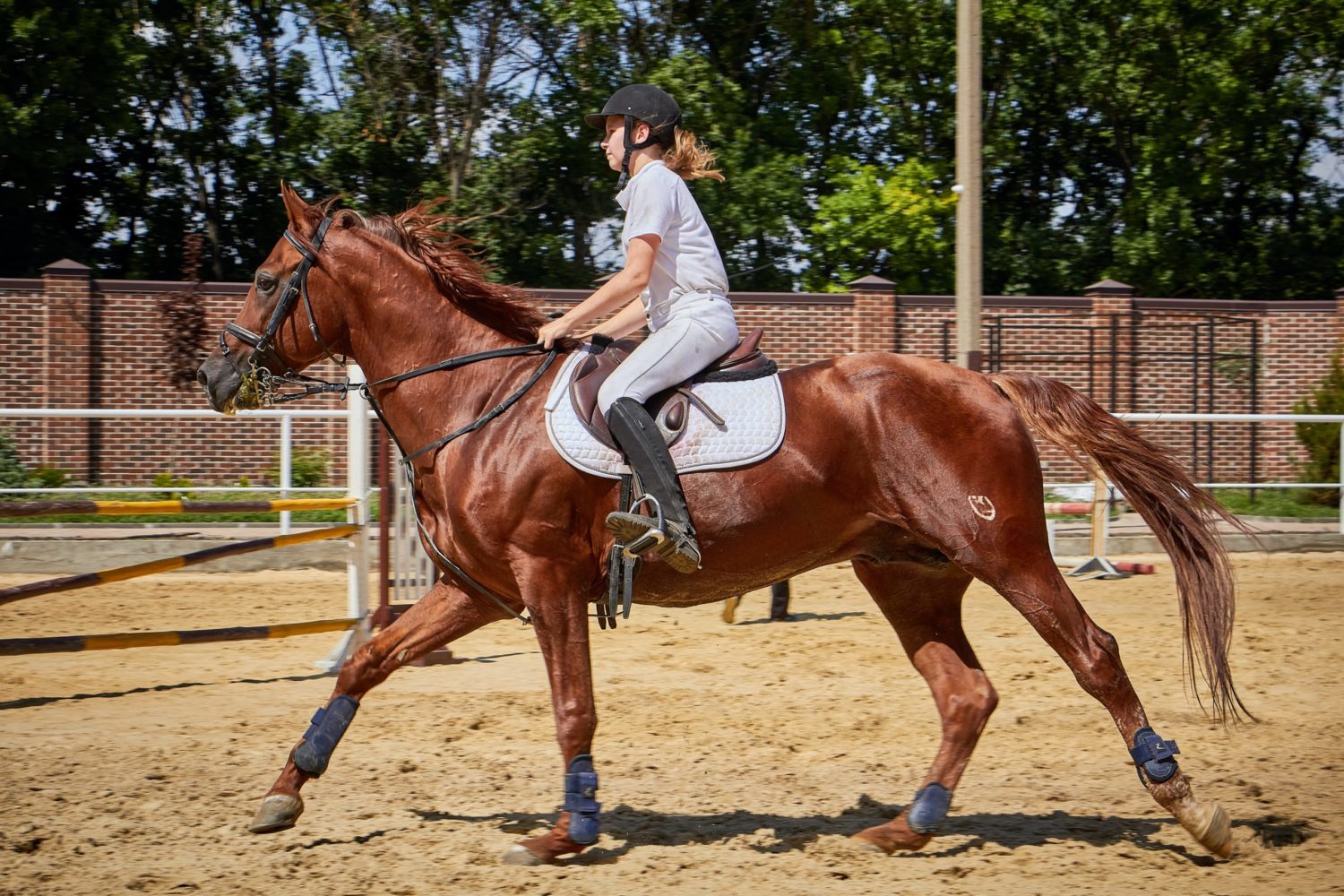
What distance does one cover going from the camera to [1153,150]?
1050 inches

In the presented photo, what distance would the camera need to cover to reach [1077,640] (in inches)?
186

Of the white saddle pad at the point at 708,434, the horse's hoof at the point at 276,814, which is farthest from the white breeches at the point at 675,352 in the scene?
the horse's hoof at the point at 276,814

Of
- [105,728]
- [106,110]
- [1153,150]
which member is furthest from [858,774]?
[1153,150]

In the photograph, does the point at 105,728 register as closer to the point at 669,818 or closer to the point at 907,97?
the point at 669,818

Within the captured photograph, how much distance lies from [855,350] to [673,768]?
14.3m

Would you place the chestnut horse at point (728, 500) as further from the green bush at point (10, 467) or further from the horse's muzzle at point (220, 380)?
the green bush at point (10, 467)

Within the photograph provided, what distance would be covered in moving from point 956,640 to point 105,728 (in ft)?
14.3

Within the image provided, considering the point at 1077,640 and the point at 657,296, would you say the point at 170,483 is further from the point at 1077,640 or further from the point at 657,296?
the point at 1077,640

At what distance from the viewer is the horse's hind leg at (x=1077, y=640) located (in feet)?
15.4

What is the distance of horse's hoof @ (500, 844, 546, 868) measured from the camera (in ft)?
14.9

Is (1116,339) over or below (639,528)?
over

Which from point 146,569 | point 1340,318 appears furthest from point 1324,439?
point 146,569

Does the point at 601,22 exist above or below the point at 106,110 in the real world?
above

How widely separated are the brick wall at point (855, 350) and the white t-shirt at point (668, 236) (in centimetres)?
1079
